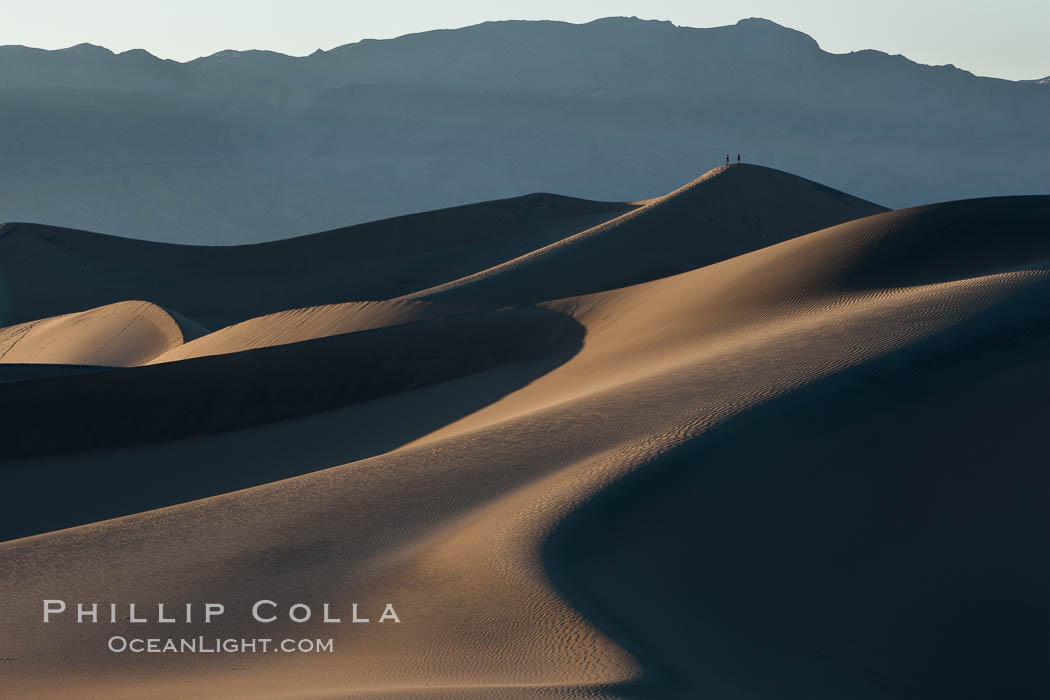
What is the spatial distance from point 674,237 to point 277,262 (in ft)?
50.0

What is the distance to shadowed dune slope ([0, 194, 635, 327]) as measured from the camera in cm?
3850

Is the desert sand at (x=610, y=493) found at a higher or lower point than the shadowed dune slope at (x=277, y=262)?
higher

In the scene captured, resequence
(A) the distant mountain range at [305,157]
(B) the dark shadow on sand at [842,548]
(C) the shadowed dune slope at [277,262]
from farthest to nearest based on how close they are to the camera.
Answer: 1. (A) the distant mountain range at [305,157]
2. (C) the shadowed dune slope at [277,262]
3. (B) the dark shadow on sand at [842,548]

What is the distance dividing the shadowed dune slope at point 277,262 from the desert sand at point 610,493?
20.6m

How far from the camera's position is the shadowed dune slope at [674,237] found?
28906mm

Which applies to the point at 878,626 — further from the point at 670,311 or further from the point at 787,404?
the point at 670,311

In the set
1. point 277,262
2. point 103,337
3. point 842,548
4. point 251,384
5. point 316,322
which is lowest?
point 103,337

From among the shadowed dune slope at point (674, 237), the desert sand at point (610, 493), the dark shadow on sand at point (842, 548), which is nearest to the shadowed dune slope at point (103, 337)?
the shadowed dune slope at point (674, 237)

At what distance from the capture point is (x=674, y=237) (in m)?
33.2

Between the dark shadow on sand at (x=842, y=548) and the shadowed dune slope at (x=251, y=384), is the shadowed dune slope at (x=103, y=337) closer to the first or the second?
the shadowed dune slope at (x=251, y=384)

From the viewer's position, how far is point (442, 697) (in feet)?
17.4

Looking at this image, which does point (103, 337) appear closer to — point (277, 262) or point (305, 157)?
point (277, 262)

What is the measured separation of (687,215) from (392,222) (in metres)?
12.5

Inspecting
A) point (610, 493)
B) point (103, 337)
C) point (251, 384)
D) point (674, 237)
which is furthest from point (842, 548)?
point (674, 237)
